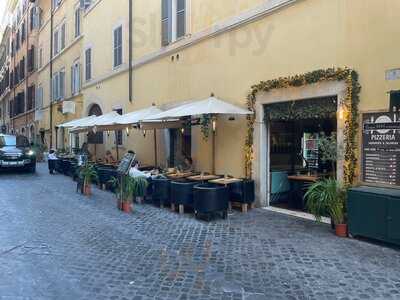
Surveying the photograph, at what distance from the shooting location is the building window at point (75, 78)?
2170 centimetres

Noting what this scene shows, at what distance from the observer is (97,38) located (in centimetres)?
1838

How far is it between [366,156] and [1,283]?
222 inches

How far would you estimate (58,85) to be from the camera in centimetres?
2561

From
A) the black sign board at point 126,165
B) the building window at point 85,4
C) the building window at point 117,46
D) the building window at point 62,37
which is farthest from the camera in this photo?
the building window at point 62,37

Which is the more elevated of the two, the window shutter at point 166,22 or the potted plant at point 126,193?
the window shutter at point 166,22

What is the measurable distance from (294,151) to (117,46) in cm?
934

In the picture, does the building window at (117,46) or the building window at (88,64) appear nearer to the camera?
the building window at (117,46)

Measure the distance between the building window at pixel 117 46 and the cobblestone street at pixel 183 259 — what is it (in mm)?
9196

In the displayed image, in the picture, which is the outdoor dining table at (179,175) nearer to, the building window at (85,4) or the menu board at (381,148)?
the menu board at (381,148)

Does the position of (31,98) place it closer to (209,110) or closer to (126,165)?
(126,165)

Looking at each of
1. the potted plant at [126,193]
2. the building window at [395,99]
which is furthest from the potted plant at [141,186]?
the building window at [395,99]

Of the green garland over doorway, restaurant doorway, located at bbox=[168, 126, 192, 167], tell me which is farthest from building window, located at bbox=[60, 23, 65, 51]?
the green garland over doorway

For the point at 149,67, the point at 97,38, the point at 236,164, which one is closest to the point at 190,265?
the point at 236,164

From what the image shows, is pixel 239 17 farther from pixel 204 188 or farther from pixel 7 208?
pixel 7 208
